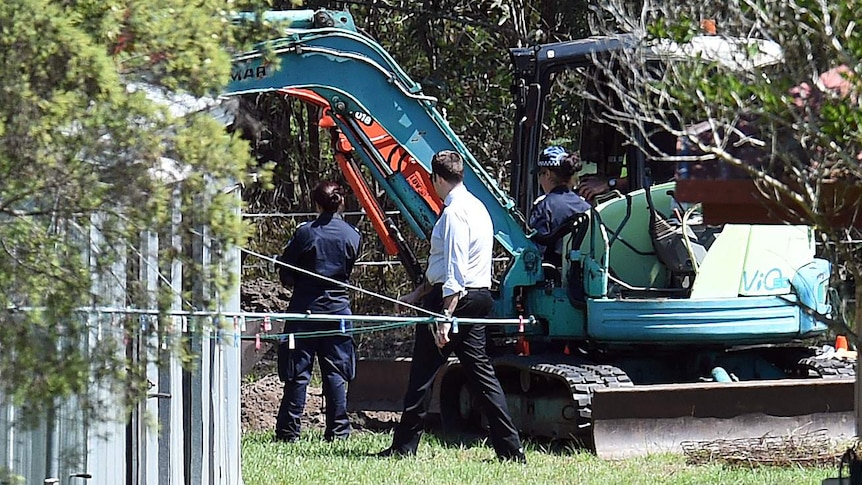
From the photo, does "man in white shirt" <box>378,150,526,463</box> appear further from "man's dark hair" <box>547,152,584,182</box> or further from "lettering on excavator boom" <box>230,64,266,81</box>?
"man's dark hair" <box>547,152,584,182</box>

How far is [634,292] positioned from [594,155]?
3.64ft

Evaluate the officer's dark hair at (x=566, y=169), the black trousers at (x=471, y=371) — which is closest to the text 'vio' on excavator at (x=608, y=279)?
the officer's dark hair at (x=566, y=169)

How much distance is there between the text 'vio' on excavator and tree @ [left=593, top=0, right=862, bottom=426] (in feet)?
14.0

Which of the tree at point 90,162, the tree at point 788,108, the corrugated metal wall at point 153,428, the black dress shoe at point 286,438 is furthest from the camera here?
the black dress shoe at point 286,438

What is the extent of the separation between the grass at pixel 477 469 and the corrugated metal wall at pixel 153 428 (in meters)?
→ 1.21

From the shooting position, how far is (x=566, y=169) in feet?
34.1

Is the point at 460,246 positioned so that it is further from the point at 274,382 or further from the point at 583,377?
the point at 274,382

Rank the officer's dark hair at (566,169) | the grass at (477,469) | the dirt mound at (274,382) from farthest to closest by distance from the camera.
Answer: the dirt mound at (274,382), the officer's dark hair at (566,169), the grass at (477,469)

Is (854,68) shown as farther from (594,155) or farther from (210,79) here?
(594,155)

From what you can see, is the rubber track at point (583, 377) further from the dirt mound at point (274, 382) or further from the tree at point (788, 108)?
the tree at point (788, 108)

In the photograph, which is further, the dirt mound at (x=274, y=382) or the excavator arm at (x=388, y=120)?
the dirt mound at (x=274, y=382)

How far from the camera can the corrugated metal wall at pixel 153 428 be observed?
12.7 feet

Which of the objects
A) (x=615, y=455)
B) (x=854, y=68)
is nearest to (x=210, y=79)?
(x=854, y=68)

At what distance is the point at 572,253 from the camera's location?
10.6 meters
